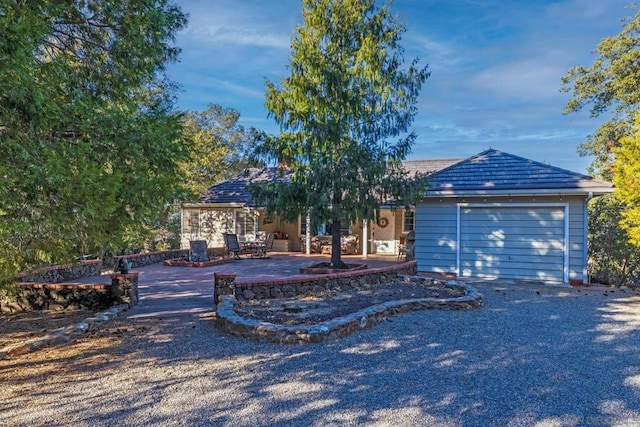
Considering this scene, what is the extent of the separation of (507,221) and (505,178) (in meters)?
1.25

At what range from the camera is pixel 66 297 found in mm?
8578

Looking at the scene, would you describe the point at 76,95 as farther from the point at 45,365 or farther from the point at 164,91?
the point at 164,91

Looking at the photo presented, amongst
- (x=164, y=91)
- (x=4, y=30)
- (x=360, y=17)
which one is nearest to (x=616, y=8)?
(x=360, y=17)

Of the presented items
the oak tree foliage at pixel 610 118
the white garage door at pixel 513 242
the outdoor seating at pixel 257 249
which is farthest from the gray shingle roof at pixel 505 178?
the outdoor seating at pixel 257 249

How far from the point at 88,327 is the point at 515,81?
2048cm

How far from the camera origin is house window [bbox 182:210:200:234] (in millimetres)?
20328

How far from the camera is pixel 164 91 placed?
17422 mm

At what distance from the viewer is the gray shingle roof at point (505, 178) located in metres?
10.7

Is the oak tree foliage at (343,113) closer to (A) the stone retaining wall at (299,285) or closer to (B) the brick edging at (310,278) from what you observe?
(B) the brick edging at (310,278)

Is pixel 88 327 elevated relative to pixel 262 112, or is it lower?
lower

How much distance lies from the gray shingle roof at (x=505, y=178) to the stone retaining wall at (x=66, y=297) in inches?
329

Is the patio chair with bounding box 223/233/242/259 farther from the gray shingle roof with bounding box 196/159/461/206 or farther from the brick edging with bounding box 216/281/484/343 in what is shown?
the brick edging with bounding box 216/281/484/343

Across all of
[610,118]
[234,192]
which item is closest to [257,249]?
[234,192]

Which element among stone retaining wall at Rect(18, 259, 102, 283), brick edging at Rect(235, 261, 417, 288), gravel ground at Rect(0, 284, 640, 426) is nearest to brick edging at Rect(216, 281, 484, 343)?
gravel ground at Rect(0, 284, 640, 426)
